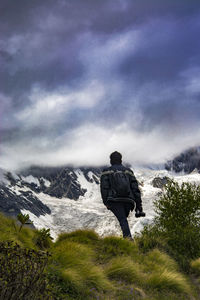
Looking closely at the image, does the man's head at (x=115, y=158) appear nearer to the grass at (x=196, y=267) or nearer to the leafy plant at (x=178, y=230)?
the leafy plant at (x=178, y=230)

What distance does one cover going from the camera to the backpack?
40.2 ft

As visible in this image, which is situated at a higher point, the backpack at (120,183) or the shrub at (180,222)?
the backpack at (120,183)

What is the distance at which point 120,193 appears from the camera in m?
12.2

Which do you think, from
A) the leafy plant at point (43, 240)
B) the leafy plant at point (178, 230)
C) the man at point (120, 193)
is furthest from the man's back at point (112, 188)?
the leafy plant at point (43, 240)

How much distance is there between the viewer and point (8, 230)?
9508 millimetres

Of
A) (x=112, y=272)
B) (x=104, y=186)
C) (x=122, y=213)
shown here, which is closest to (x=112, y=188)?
(x=104, y=186)

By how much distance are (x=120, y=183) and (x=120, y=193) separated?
43 centimetres

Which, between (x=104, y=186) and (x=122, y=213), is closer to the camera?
(x=122, y=213)

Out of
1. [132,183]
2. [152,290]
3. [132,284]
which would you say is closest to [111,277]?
[132,284]

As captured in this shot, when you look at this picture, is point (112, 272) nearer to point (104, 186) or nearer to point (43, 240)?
point (43, 240)

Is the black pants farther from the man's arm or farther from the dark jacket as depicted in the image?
the man's arm

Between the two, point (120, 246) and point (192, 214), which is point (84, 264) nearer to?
point (120, 246)

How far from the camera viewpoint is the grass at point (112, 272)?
6520 mm

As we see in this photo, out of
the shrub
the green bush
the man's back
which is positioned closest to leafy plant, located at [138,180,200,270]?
the shrub
